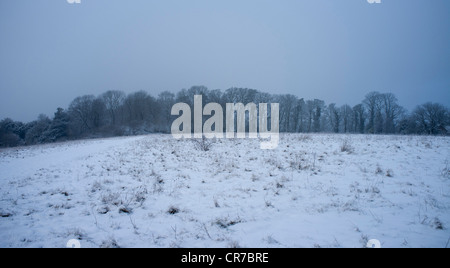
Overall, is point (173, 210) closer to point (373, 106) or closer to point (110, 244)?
point (110, 244)

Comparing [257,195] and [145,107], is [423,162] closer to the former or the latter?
[257,195]

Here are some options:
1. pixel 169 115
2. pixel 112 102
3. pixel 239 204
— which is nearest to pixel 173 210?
pixel 239 204

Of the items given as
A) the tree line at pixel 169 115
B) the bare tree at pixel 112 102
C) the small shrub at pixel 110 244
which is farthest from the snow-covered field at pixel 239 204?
the bare tree at pixel 112 102

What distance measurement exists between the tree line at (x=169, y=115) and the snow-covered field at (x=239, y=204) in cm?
4841

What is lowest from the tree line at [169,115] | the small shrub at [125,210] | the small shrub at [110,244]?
the small shrub at [110,244]

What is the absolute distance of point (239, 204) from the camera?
16.9 feet

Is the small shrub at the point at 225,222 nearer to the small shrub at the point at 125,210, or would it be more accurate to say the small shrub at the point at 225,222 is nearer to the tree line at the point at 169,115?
the small shrub at the point at 125,210

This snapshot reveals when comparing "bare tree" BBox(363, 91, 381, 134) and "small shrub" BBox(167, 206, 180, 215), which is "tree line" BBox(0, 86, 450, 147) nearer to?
"bare tree" BBox(363, 91, 381, 134)

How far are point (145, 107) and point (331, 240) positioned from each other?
67.5 metres

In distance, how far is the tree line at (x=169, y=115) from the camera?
48.2 m

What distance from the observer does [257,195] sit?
5.68m

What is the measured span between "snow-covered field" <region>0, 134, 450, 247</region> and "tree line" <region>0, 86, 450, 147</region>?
48.4 meters

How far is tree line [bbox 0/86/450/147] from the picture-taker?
48.2 m

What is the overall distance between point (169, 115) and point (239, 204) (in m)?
57.8
